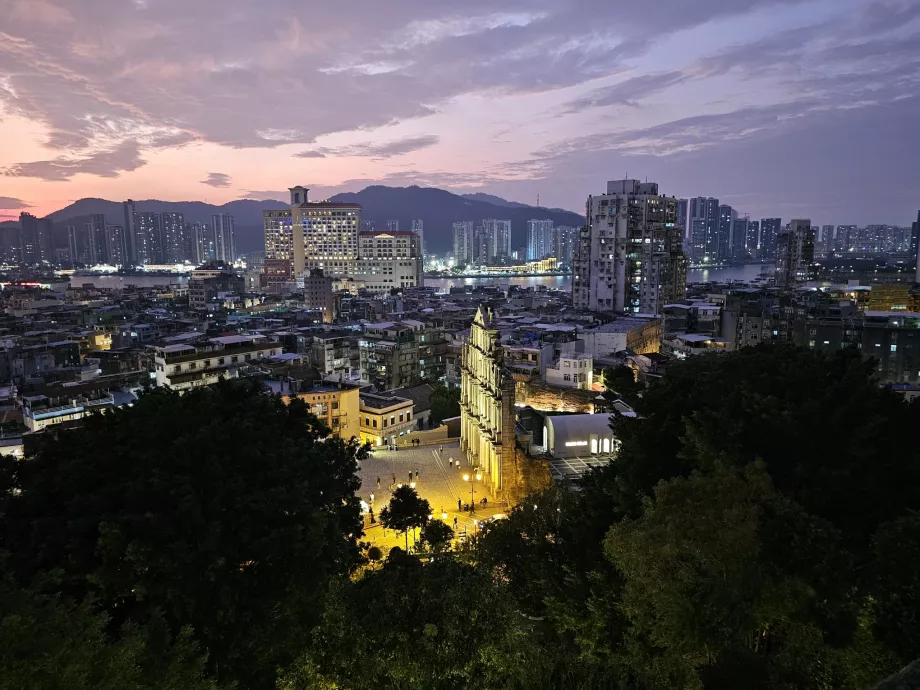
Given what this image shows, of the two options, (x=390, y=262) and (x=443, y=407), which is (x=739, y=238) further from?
(x=443, y=407)

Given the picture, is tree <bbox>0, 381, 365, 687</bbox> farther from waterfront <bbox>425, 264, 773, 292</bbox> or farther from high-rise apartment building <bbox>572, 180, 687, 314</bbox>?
waterfront <bbox>425, 264, 773, 292</bbox>

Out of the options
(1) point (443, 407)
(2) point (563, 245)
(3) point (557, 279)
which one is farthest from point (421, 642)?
(2) point (563, 245)

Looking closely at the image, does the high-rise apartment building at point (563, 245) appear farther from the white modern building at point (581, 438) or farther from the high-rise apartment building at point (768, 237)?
the white modern building at point (581, 438)

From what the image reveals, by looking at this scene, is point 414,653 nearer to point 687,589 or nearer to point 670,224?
point 687,589

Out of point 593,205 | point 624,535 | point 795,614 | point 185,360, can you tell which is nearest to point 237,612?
point 624,535

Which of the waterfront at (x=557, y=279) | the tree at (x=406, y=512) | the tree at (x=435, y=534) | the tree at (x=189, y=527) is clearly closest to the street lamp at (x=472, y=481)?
the tree at (x=406, y=512)

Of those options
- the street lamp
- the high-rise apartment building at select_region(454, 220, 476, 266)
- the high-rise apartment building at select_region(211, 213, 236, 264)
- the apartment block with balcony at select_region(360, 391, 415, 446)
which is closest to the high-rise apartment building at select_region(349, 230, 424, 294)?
the high-rise apartment building at select_region(454, 220, 476, 266)
